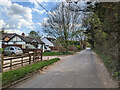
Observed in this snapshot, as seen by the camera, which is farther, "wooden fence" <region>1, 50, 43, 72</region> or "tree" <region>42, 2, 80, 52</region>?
"tree" <region>42, 2, 80, 52</region>

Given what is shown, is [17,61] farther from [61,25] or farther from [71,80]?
[61,25]

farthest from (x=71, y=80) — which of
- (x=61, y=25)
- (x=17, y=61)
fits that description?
(x=61, y=25)

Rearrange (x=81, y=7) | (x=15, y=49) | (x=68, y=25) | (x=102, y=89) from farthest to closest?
(x=68, y=25)
(x=15, y=49)
(x=81, y=7)
(x=102, y=89)

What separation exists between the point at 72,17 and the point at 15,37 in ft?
47.2

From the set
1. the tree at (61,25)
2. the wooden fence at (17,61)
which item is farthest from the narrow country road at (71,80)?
the tree at (61,25)

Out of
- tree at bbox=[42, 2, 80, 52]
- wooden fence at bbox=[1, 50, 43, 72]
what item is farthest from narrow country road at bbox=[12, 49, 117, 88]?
tree at bbox=[42, 2, 80, 52]

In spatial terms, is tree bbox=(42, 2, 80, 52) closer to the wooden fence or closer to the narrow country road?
the wooden fence

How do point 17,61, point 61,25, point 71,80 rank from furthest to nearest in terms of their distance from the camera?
point 61,25 < point 17,61 < point 71,80

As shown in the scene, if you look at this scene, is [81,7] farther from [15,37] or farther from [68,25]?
[15,37]

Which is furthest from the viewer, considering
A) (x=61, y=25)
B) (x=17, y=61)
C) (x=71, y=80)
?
(x=61, y=25)

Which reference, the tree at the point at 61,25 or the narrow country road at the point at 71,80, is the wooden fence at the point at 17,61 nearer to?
the narrow country road at the point at 71,80

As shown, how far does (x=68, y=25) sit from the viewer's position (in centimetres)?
2309

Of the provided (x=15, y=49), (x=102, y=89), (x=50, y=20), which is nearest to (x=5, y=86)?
(x=102, y=89)

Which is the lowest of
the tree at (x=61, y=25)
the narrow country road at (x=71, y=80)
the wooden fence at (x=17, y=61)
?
the narrow country road at (x=71, y=80)
